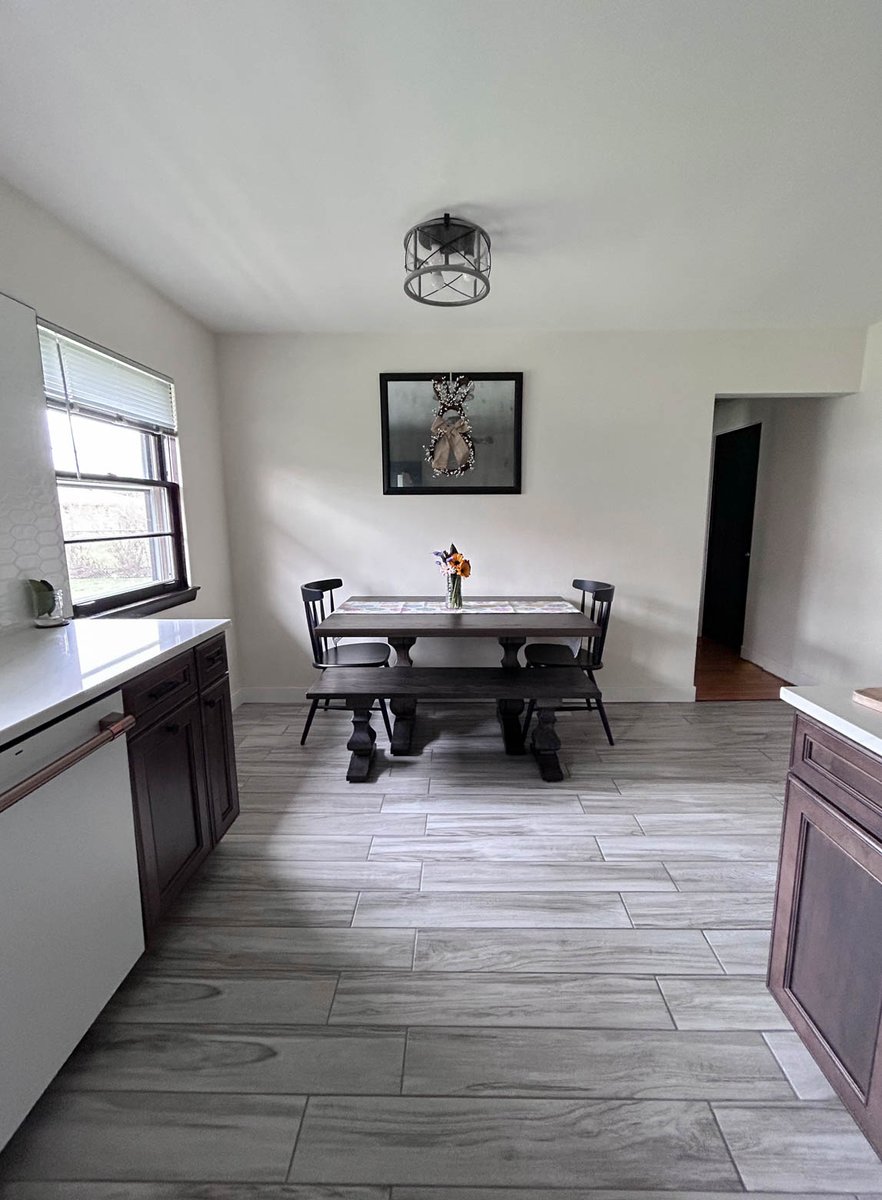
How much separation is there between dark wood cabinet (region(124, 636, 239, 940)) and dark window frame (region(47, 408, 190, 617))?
2.73 ft

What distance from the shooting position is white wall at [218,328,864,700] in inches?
133

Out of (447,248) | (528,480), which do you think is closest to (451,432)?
(528,480)

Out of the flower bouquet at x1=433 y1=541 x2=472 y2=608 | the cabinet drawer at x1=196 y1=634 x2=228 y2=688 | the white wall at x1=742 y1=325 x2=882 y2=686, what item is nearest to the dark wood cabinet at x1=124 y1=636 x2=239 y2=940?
the cabinet drawer at x1=196 y1=634 x2=228 y2=688

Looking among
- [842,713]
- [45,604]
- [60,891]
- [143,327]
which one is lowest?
[60,891]

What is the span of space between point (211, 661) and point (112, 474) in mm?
1273

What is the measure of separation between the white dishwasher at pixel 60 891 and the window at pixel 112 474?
1.25 meters

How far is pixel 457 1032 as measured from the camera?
4.36 ft

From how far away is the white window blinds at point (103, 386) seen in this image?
2.07 metres

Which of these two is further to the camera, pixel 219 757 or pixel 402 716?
pixel 402 716

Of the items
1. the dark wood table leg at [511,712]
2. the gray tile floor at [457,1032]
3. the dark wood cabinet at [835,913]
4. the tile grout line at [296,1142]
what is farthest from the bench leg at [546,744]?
the tile grout line at [296,1142]

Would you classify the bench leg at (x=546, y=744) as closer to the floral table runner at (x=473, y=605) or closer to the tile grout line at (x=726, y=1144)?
the floral table runner at (x=473, y=605)

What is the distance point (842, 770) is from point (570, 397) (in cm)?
289

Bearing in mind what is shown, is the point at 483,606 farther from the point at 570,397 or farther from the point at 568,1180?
the point at 568,1180

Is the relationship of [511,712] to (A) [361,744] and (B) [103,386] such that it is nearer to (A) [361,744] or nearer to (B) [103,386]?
(A) [361,744]
